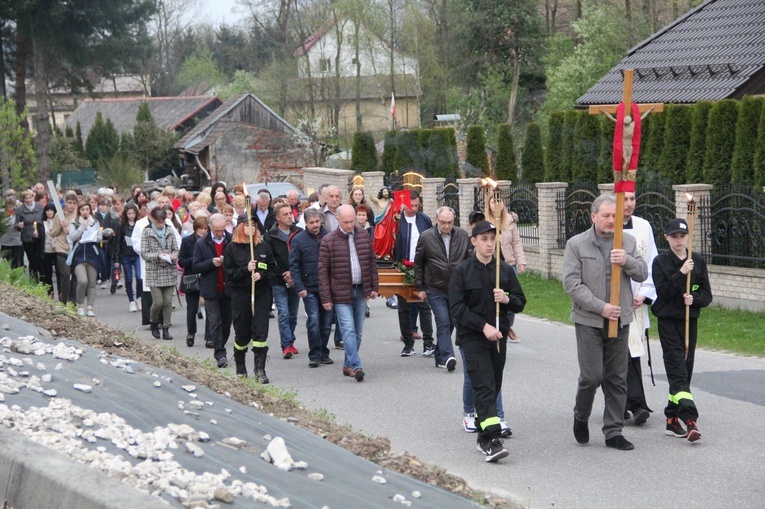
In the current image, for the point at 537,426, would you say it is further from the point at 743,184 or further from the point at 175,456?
the point at 743,184

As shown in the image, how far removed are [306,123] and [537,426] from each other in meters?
41.5

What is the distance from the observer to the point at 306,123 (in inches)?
1973

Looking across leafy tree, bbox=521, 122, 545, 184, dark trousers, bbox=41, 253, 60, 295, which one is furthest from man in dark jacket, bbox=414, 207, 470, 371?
leafy tree, bbox=521, 122, 545, 184

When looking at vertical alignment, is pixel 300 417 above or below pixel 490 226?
below

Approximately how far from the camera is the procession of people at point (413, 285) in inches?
340

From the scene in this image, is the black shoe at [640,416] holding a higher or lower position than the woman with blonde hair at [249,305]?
lower

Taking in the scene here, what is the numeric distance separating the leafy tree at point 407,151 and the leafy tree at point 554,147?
8.09 m

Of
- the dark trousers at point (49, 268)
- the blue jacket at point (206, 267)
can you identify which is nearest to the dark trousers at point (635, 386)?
the blue jacket at point (206, 267)

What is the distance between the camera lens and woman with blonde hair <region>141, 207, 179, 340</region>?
15.4 meters

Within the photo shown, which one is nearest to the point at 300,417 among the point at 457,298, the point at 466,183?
the point at 457,298

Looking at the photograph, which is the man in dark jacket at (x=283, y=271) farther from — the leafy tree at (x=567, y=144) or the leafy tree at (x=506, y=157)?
the leafy tree at (x=506, y=157)

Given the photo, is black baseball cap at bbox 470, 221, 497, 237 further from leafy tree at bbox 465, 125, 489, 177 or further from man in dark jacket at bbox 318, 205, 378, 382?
leafy tree at bbox 465, 125, 489, 177

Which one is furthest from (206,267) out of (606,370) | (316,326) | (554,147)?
(554,147)

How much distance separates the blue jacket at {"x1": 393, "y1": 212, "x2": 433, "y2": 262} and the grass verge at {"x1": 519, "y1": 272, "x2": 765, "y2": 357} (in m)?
3.63
